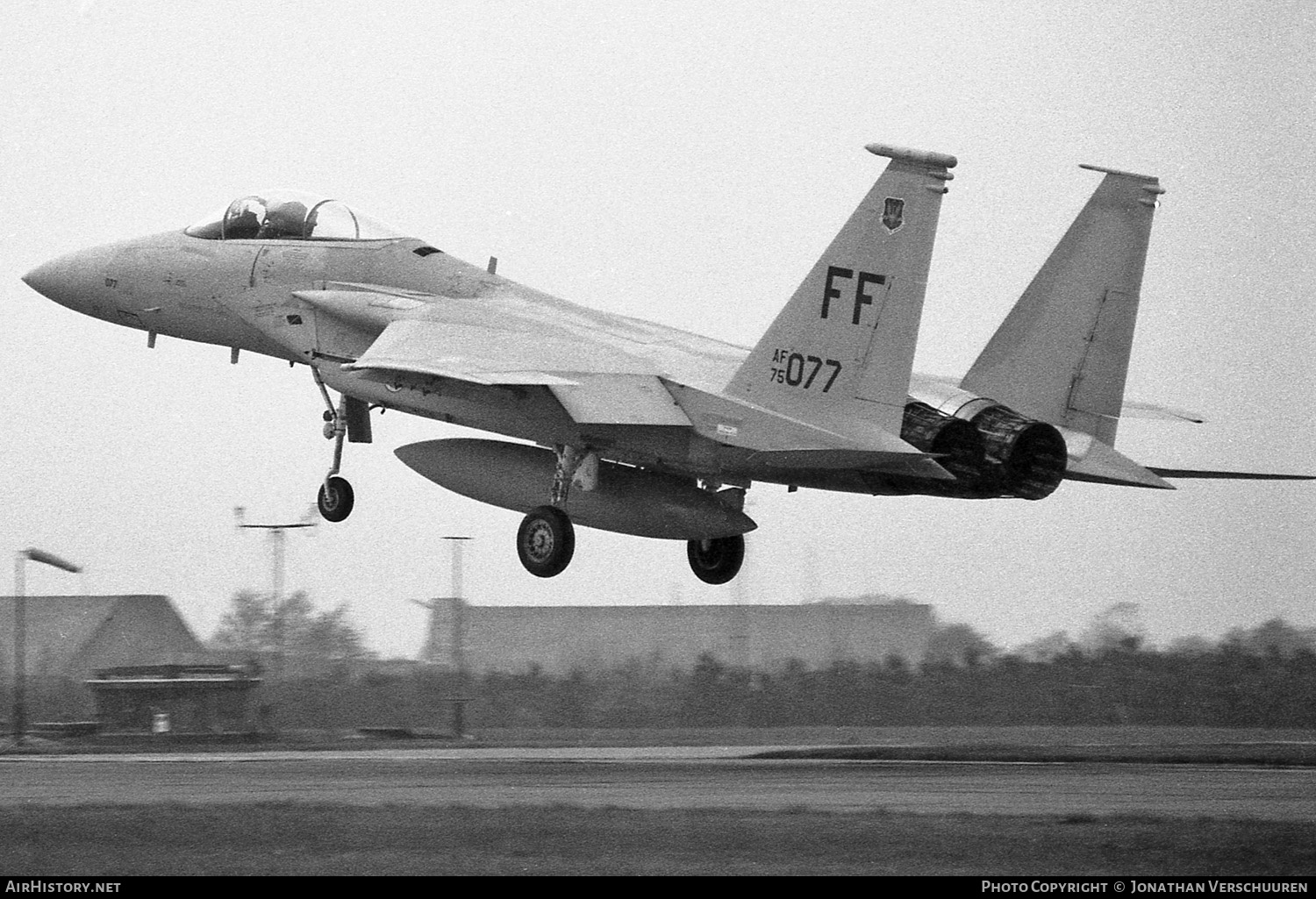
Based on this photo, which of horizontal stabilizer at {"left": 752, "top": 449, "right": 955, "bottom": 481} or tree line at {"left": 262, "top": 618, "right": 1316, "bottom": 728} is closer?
horizontal stabilizer at {"left": 752, "top": 449, "right": 955, "bottom": 481}

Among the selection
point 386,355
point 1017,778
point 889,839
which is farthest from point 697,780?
point 386,355

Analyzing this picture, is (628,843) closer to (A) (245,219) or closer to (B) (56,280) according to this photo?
(A) (245,219)

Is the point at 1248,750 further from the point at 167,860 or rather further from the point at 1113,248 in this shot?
the point at 167,860

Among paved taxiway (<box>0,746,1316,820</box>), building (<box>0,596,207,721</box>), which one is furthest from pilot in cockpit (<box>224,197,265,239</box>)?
building (<box>0,596,207,721</box>)

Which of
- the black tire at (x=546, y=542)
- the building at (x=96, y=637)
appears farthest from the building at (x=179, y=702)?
the black tire at (x=546, y=542)

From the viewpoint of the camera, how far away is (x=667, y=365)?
58.7ft

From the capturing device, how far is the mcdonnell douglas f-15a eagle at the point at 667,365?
1570cm

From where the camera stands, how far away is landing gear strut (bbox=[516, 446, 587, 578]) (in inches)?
714

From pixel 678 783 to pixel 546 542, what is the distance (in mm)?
3975

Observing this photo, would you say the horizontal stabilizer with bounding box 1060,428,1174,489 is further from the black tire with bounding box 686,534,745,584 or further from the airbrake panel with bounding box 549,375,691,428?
the black tire with bounding box 686,534,745,584

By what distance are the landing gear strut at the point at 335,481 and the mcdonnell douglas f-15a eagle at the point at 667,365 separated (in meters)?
0.03

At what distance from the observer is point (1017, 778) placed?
1526cm

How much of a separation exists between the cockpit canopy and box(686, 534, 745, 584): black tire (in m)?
4.78
